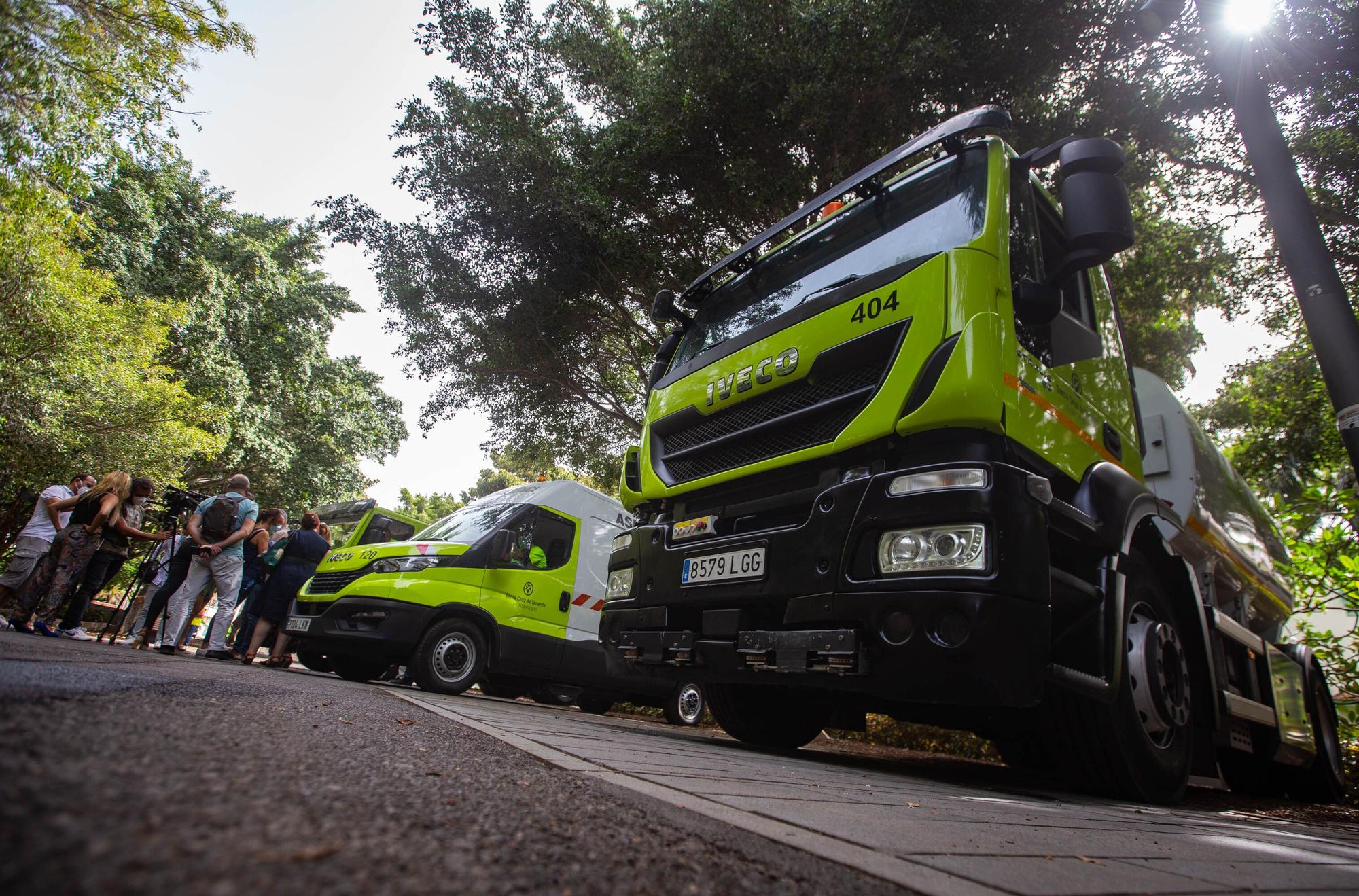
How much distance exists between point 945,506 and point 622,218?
882 centimetres

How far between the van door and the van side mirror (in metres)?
0.09

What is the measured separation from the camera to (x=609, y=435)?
14.2 metres

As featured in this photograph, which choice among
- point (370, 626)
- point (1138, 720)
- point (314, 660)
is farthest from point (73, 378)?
point (1138, 720)

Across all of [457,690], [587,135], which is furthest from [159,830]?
[587,135]

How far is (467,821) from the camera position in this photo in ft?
3.91

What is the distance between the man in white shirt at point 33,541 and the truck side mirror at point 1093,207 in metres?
9.09

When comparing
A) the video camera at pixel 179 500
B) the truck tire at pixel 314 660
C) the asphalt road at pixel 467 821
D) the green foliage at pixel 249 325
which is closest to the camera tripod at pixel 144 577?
the video camera at pixel 179 500

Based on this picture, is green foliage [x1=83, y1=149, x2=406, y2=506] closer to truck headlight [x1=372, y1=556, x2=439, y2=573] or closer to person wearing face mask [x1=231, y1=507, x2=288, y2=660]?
person wearing face mask [x1=231, y1=507, x2=288, y2=660]

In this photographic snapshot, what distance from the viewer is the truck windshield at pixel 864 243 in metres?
3.58

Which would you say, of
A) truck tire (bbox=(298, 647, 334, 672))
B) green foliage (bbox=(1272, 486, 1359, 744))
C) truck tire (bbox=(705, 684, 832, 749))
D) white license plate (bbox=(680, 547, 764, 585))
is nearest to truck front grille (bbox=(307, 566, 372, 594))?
truck tire (bbox=(298, 647, 334, 672))

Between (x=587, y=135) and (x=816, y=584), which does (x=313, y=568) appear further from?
(x=587, y=135)

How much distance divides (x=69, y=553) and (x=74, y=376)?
12051mm

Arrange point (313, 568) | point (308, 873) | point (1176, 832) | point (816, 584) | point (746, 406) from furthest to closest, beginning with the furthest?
1. point (313, 568)
2. point (746, 406)
3. point (816, 584)
4. point (1176, 832)
5. point (308, 873)

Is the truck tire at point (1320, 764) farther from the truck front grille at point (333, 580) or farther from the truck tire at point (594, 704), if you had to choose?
the truck front grille at point (333, 580)
